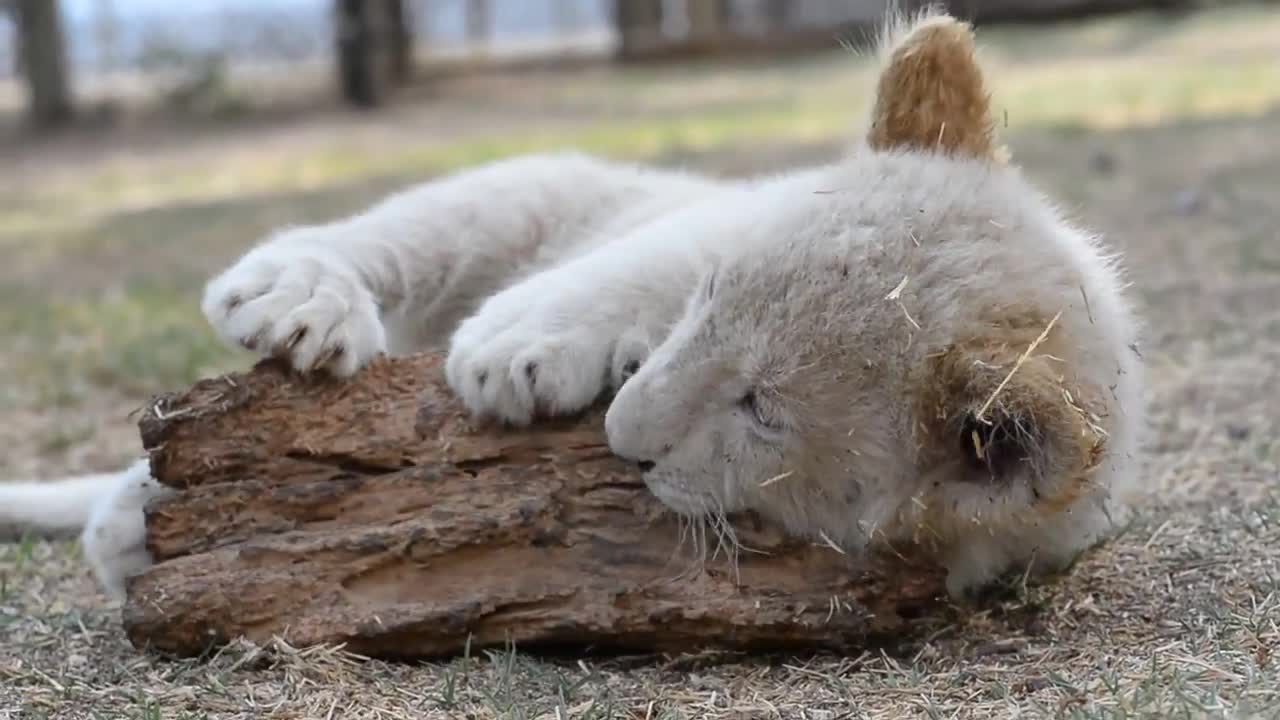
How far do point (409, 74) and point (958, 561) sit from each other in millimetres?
14909

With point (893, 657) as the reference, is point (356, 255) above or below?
above

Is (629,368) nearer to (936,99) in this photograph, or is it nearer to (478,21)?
(936,99)

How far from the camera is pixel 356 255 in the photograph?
3.26 meters

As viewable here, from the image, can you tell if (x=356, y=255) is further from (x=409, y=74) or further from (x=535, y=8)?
(x=535, y=8)

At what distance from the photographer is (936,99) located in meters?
2.79

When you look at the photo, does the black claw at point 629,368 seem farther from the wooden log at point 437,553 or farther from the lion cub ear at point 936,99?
the lion cub ear at point 936,99

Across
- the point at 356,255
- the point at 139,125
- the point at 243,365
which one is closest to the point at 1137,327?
the point at 356,255

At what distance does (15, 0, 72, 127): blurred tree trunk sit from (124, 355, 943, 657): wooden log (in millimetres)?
13299

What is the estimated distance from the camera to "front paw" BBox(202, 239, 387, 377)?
267 cm

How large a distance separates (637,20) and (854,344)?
16.6 meters

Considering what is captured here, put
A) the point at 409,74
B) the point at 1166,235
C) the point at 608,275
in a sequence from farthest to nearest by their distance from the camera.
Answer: the point at 409,74, the point at 1166,235, the point at 608,275

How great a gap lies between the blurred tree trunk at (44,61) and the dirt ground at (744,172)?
0.83 meters

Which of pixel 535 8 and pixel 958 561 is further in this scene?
pixel 535 8

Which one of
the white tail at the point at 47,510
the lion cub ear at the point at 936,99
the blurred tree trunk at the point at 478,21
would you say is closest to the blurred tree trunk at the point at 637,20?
the blurred tree trunk at the point at 478,21
